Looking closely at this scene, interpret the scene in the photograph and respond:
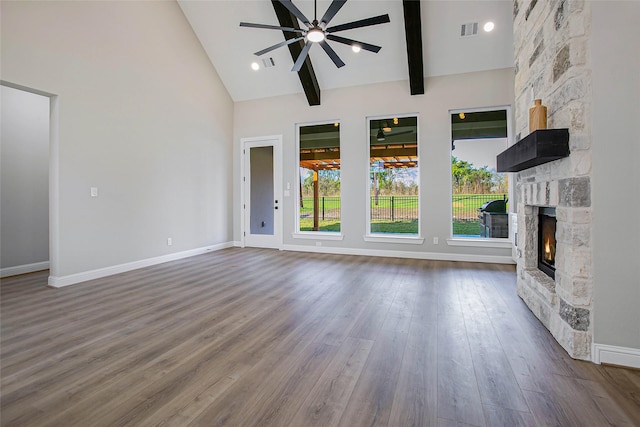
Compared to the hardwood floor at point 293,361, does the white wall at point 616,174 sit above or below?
above

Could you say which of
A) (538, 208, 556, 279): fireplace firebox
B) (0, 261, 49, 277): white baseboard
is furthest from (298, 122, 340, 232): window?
(0, 261, 49, 277): white baseboard

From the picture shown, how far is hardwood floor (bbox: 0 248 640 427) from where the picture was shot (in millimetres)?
1575

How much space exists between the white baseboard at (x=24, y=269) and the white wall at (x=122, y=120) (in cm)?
140

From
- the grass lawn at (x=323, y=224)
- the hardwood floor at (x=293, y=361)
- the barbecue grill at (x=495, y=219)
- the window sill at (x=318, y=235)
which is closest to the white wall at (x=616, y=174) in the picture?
the hardwood floor at (x=293, y=361)

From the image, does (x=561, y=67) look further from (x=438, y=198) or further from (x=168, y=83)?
(x=168, y=83)

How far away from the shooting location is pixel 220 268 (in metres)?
4.94

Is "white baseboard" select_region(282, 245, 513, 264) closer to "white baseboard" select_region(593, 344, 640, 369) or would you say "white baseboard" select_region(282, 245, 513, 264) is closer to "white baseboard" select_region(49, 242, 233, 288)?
"white baseboard" select_region(49, 242, 233, 288)

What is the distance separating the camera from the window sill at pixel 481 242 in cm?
526

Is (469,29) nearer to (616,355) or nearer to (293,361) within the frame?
(616,355)

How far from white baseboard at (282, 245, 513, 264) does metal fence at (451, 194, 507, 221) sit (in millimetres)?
700

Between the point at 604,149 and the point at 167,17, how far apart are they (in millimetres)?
6378

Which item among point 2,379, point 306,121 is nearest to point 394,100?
point 306,121

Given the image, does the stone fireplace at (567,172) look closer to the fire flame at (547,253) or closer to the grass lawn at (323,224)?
the fire flame at (547,253)

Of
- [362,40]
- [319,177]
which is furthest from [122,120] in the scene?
[362,40]
